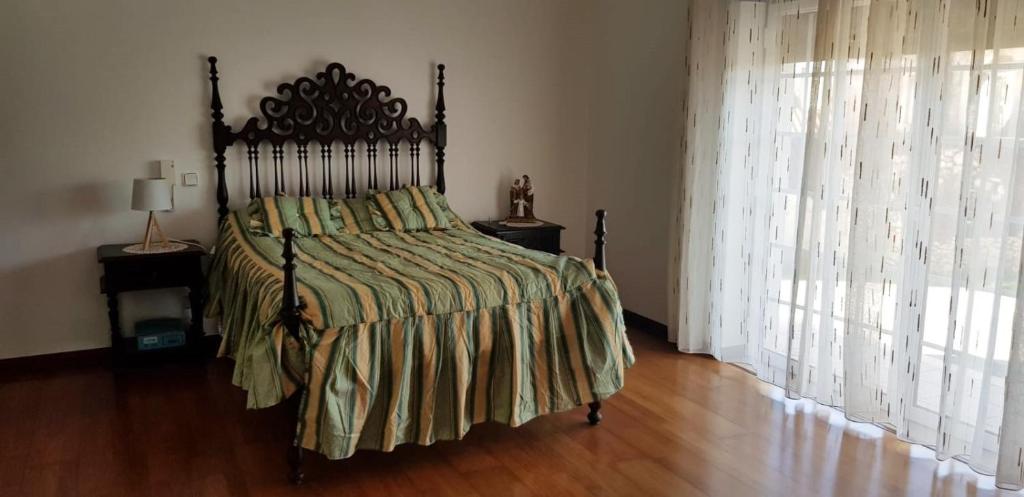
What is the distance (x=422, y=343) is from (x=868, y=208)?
6.64 feet

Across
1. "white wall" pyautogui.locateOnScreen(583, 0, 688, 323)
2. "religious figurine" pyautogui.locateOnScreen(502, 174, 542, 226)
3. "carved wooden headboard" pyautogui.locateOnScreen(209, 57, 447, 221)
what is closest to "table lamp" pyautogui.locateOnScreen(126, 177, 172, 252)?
"carved wooden headboard" pyautogui.locateOnScreen(209, 57, 447, 221)

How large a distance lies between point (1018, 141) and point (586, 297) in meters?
1.73

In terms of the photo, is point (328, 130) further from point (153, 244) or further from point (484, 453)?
point (484, 453)

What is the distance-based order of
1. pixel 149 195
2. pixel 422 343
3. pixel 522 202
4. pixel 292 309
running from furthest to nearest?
pixel 522 202
pixel 149 195
pixel 422 343
pixel 292 309

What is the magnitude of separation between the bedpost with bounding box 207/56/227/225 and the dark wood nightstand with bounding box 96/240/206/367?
1.16 ft

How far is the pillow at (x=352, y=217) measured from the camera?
14.1 feet

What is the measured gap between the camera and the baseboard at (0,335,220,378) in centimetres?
400

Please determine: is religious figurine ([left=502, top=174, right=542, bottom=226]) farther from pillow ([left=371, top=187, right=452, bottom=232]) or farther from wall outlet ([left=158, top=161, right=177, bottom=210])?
wall outlet ([left=158, top=161, right=177, bottom=210])

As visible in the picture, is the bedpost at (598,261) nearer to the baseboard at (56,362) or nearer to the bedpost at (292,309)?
the bedpost at (292,309)

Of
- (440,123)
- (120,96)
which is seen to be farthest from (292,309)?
(440,123)

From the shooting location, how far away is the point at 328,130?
4.50 meters

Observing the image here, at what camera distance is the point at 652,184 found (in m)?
4.80

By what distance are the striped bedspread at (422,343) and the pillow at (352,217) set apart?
0.71m

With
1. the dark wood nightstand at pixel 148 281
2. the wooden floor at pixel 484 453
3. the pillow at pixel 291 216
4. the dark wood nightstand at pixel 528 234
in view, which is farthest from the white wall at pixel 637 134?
the dark wood nightstand at pixel 148 281
